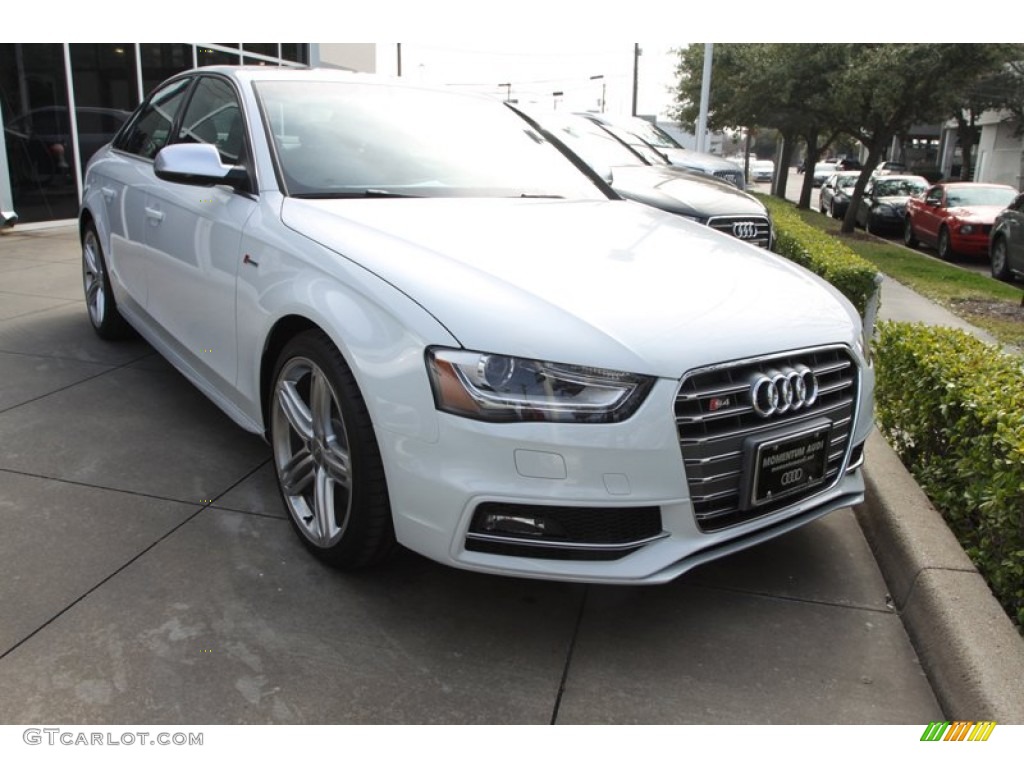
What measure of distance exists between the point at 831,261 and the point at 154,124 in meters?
4.55

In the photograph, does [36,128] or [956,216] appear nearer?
[36,128]

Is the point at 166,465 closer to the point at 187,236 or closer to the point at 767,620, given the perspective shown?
the point at 187,236

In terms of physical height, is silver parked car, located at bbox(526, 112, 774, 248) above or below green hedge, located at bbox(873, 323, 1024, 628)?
above

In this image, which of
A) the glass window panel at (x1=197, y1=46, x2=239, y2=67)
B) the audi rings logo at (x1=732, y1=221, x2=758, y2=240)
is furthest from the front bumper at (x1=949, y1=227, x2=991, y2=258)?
the glass window panel at (x1=197, y1=46, x2=239, y2=67)

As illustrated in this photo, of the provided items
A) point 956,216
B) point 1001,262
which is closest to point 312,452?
point 1001,262

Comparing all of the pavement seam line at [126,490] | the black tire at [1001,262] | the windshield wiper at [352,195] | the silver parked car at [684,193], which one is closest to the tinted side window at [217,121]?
the windshield wiper at [352,195]

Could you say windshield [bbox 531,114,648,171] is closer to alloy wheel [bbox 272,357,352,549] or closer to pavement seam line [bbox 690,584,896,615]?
alloy wheel [bbox 272,357,352,549]

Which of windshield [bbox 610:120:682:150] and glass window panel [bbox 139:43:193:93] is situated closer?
windshield [bbox 610:120:682:150]

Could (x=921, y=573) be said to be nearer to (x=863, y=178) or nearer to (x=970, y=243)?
(x=970, y=243)

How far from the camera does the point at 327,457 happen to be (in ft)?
9.54

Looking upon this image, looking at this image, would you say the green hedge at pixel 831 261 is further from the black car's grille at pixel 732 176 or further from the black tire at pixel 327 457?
the black tire at pixel 327 457

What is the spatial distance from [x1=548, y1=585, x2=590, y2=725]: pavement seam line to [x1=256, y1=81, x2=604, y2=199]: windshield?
163 centimetres

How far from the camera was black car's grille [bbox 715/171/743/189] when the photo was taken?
1142cm

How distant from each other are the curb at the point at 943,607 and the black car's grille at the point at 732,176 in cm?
838
